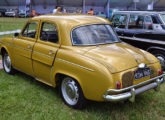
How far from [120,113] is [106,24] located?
192 centimetres

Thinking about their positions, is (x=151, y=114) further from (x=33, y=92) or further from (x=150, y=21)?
(x=150, y=21)

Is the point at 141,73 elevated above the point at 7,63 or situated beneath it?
elevated above

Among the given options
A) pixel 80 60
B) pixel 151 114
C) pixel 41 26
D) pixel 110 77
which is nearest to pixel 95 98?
pixel 110 77

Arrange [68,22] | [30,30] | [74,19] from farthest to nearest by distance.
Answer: [30,30] < [74,19] < [68,22]

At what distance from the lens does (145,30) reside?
6301 millimetres

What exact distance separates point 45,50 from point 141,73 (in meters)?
1.87

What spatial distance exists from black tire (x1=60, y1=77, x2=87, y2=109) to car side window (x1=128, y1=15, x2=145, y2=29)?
3.61 metres

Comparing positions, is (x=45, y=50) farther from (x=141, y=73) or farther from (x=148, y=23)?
(x=148, y=23)

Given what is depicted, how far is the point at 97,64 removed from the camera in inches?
128

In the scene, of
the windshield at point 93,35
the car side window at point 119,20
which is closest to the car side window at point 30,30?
the windshield at point 93,35

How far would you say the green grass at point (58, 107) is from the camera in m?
3.60

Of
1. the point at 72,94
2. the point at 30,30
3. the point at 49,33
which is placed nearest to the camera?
the point at 72,94

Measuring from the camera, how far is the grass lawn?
3.60m

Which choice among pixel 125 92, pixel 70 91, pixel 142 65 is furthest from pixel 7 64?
pixel 142 65
